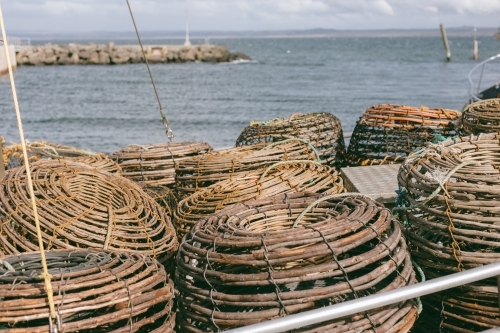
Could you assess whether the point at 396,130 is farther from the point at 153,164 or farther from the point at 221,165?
the point at 153,164

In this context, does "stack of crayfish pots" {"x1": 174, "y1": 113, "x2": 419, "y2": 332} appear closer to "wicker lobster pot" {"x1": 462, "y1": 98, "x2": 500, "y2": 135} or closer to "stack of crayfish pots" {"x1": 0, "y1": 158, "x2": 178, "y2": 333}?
"stack of crayfish pots" {"x1": 0, "y1": 158, "x2": 178, "y2": 333}

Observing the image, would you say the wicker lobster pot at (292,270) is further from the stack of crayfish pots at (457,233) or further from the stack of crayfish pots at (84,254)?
the stack of crayfish pots at (457,233)

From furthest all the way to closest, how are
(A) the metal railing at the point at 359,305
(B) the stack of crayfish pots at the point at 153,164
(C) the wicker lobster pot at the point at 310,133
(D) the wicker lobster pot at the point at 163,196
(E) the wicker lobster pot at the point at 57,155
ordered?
(C) the wicker lobster pot at the point at 310,133, (B) the stack of crayfish pots at the point at 153,164, (E) the wicker lobster pot at the point at 57,155, (D) the wicker lobster pot at the point at 163,196, (A) the metal railing at the point at 359,305

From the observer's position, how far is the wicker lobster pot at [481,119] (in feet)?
16.6

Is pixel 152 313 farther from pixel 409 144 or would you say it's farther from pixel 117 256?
pixel 409 144

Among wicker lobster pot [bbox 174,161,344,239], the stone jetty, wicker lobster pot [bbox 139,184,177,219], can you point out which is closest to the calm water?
the stone jetty

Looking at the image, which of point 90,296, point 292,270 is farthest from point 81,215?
point 292,270

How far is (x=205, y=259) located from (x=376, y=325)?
2.74 feet

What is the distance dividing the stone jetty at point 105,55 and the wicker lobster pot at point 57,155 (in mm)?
62451

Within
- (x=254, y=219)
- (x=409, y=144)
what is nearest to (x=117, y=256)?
(x=254, y=219)

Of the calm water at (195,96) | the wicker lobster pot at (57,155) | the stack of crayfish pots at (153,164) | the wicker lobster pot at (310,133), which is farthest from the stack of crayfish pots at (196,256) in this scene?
the calm water at (195,96)

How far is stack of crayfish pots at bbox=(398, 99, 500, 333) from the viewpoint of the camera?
3092mm

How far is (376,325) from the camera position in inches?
104

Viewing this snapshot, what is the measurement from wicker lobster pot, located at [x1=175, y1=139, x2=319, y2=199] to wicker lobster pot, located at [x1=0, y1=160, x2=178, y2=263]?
512mm
